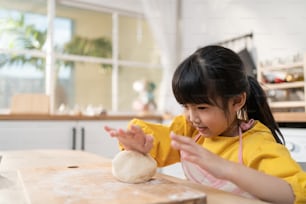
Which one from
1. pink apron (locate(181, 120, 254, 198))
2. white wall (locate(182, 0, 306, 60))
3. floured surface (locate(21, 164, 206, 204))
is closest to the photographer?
floured surface (locate(21, 164, 206, 204))

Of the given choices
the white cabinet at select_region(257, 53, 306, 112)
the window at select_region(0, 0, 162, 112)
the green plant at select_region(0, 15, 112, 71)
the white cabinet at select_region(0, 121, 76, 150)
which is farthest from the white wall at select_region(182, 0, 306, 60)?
the white cabinet at select_region(0, 121, 76, 150)

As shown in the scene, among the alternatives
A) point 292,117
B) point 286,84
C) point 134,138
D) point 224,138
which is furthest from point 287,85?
point 134,138

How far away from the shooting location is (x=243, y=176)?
582 millimetres

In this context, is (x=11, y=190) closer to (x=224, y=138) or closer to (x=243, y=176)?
(x=243, y=176)

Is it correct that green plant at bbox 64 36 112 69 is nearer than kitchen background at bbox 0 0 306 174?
No

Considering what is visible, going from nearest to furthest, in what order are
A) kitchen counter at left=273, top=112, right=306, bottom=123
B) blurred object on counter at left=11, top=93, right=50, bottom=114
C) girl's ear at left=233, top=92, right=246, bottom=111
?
girl's ear at left=233, top=92, right=246, bottom=111 → kitchen counter at left=273, top=112, right=306, bottom=123 → blurred object on counter at left=11, top=93, right=50, bottom=114

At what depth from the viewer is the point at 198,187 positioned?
62 centimetres

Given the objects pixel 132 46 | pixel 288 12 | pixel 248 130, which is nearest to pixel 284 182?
pixel 248 130

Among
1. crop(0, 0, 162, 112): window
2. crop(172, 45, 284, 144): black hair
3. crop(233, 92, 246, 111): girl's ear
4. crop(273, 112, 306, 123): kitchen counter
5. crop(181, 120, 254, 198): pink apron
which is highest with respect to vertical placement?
crop(0, 0, 162, 112): window

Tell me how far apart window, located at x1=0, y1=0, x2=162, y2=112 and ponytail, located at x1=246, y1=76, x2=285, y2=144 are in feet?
6.97

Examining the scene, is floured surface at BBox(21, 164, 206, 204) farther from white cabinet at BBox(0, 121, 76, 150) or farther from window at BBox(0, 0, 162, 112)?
window at BBox(0, 0, 162, 112)

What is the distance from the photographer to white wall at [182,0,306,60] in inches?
88.4

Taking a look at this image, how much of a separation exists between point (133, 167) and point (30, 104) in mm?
1983

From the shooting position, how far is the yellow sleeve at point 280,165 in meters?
0.59
